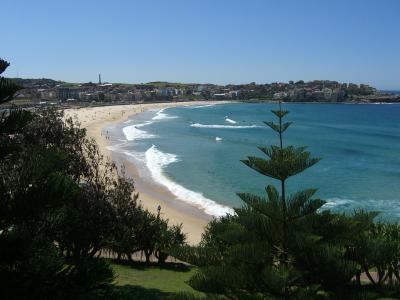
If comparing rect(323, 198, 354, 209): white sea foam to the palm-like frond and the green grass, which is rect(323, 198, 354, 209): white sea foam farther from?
the palm-like frond

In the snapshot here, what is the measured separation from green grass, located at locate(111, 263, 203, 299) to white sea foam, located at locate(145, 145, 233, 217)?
558 cm

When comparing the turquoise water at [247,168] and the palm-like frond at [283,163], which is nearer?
the palm-like frond at [283,163]

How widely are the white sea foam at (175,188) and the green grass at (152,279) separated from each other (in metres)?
5.58

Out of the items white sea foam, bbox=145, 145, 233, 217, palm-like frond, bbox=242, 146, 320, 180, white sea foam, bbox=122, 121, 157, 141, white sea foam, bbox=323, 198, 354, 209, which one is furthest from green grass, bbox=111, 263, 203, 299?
white sea foam, bbox=122, 121, 157, 141

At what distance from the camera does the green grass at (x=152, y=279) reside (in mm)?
9922

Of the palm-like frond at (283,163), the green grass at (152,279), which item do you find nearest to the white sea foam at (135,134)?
the green grass at (152,279)

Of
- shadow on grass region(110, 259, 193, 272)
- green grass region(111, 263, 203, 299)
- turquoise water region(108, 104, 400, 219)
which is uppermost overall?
green grass region(111, 263, 203, 299)

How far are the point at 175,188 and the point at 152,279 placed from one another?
15.4 metres

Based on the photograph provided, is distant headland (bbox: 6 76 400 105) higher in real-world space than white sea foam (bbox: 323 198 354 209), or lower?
higher

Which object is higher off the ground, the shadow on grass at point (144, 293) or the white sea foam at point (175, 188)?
the shadow on grass at point (144, 293)

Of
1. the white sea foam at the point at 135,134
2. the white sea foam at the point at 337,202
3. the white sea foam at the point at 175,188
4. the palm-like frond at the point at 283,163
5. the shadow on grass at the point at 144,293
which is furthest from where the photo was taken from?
the white sea foam at the point at 135,134

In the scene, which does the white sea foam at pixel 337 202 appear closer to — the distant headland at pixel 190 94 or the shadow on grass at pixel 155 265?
the shadow on grass at pixel 155 265

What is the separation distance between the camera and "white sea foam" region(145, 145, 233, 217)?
22.6m

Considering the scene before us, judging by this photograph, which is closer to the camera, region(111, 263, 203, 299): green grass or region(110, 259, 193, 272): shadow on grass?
region(111, 263, 203, 299): green grass
